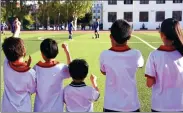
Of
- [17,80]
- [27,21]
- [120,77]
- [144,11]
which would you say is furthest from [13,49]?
[27,21]

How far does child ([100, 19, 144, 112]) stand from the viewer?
13.5 feet

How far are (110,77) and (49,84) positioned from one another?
686 millimetres

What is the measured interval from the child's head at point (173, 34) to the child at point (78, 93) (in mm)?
962

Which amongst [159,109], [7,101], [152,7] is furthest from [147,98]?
[152,7]

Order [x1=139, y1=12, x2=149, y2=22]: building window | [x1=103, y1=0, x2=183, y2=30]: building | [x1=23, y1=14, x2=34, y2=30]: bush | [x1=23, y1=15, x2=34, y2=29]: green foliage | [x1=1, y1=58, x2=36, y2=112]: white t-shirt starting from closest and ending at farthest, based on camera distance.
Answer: [x1=1, y1=58, x2=36, y2=112]: white t-shirt < [x1=103, y1=0, x2=183, y2=30]: building < [x1=139, y1=12, x2=149, y2=22]: building window < [x1=23, y1=14, x2=34, y2=30]: bush < [x1=23, y1=15, x2=34, y2=29]: green foliage

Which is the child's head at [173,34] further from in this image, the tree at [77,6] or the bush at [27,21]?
the bush at [27,21]

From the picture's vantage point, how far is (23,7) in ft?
213

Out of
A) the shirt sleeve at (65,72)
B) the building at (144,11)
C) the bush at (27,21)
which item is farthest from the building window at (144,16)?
the shirt sleeve at (65,72)

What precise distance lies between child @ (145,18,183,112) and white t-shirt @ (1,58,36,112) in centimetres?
131

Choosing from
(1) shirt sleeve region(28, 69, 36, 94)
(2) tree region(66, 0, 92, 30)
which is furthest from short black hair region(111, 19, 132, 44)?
(2) tree region(66, 0, 92, 30)

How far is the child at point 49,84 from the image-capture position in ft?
14.0

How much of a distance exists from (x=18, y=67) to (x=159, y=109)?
1.62m

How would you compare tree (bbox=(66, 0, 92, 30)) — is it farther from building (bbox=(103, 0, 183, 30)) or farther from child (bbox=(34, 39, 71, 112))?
child (bbox=(34, 39, 71, 112))

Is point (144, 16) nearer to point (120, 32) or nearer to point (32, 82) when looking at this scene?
point (120, 32)
